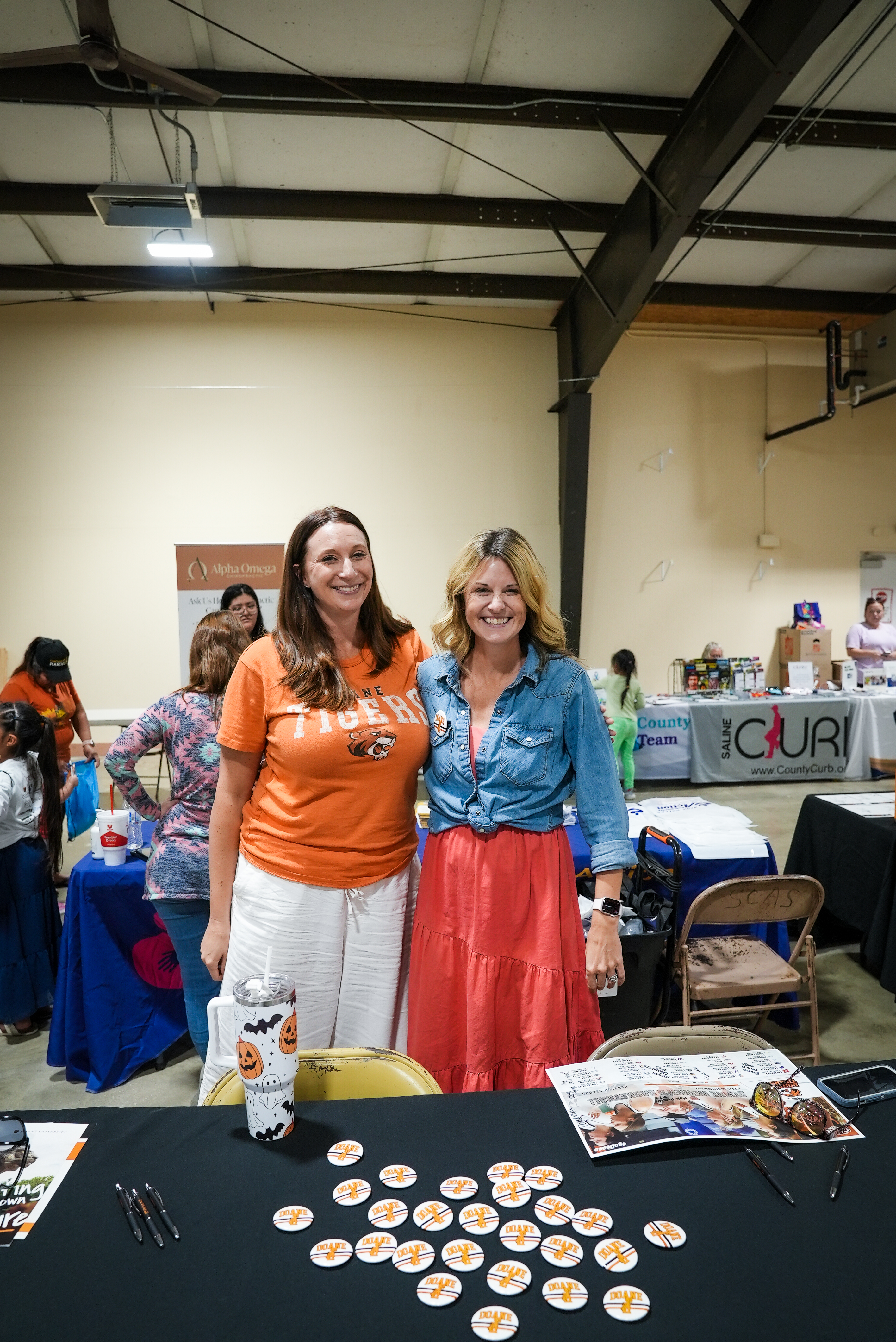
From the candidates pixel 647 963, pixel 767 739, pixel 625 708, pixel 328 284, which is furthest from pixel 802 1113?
pixel 328 284

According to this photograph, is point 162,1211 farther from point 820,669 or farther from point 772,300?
point 772,300

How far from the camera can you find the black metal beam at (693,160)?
11.7 ft

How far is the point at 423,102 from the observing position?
455 cm

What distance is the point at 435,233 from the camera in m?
6.27

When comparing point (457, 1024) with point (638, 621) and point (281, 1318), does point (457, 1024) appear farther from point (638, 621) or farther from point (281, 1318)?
point (638, 621)

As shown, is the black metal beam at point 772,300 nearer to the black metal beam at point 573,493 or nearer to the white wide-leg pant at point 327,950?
the black metal beam at point 573,493

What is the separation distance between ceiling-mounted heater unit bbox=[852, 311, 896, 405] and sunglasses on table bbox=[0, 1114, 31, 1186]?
8.80 metres

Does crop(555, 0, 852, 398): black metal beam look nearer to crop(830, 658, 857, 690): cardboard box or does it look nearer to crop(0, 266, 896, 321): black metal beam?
crop(0, 266, 896, 321): black metal beam

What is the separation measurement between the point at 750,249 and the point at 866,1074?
707 cm

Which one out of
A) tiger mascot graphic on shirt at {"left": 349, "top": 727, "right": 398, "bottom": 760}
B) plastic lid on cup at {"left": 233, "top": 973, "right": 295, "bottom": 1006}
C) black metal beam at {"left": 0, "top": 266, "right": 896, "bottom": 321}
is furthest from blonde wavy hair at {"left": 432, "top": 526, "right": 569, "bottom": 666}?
black metal beam at {"left": 0, "top": 266, "right": 896, "bottom": 321}

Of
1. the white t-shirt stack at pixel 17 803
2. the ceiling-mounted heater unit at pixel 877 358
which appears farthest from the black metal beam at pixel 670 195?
the white t-shirt stack at pixel 17 803

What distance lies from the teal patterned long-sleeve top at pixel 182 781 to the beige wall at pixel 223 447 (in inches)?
204

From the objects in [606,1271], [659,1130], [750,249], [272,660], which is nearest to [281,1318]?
[606,1271]

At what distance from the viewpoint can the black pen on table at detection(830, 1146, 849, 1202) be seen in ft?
3.04
